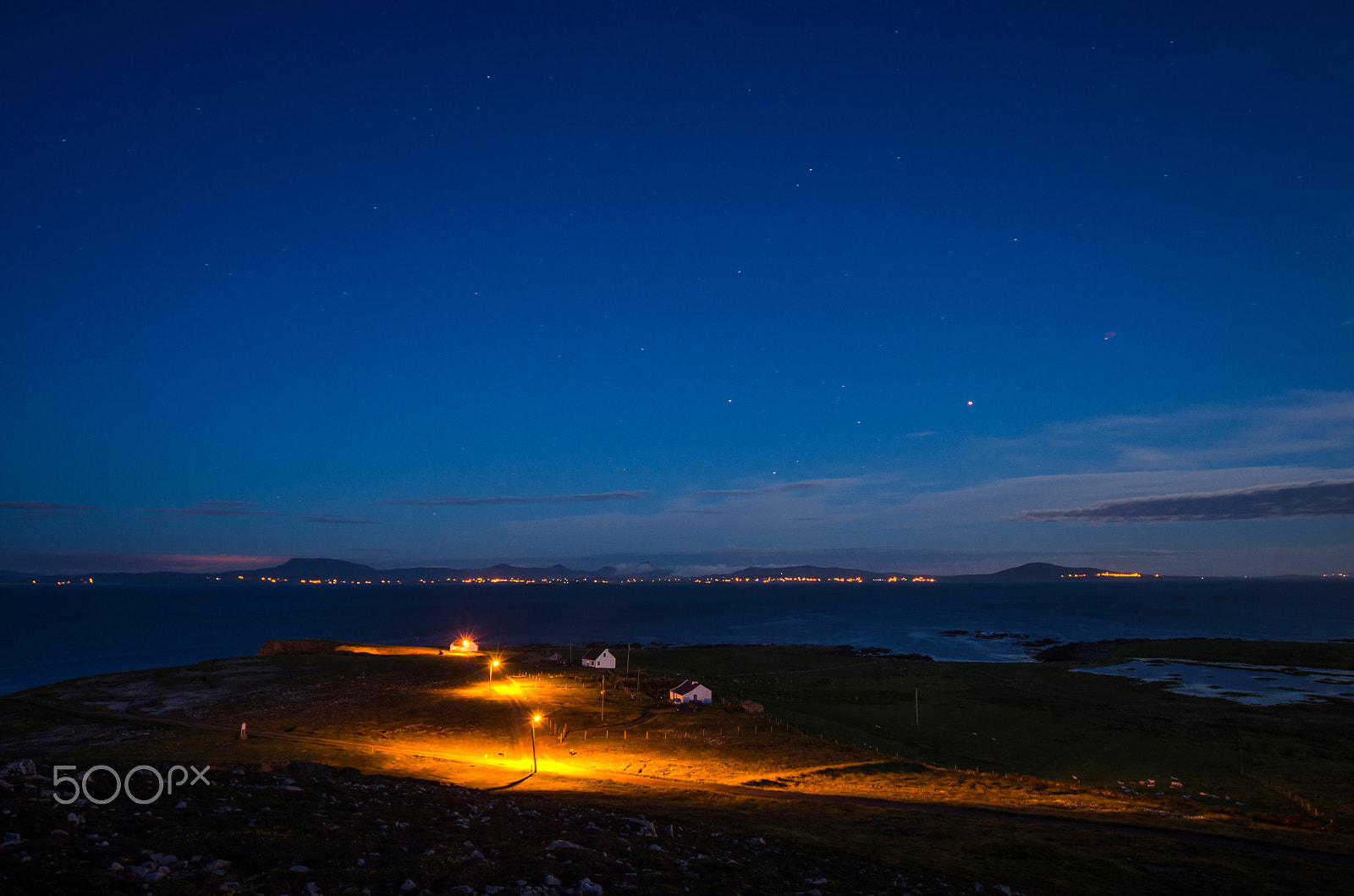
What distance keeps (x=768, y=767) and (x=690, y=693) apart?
61.5 ft

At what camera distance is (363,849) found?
1383cm

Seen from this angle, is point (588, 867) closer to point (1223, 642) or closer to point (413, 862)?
point (413, 862)

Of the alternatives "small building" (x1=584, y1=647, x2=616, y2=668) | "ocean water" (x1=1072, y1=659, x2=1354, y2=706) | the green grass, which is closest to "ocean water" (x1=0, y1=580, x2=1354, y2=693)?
"ocean water" (x1=1072, y1=659, x2=1354, y2=706)

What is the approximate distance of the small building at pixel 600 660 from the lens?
81.4 metres

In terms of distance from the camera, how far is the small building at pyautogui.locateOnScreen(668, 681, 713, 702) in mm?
56775

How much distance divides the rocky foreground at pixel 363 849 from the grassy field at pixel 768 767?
0.41 ft

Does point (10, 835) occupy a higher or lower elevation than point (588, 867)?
higher

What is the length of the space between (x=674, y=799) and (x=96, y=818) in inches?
876

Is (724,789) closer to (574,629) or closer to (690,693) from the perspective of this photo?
(690,693)

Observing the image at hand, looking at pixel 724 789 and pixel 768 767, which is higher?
pixel 724 789

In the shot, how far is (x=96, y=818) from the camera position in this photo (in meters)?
13.2

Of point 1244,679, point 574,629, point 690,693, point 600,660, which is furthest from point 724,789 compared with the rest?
point 574,629

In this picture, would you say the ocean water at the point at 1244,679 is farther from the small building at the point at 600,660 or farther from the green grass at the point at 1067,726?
the small building at the point at 600,660

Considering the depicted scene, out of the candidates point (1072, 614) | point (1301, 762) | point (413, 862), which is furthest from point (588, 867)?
point (1072, 614)
